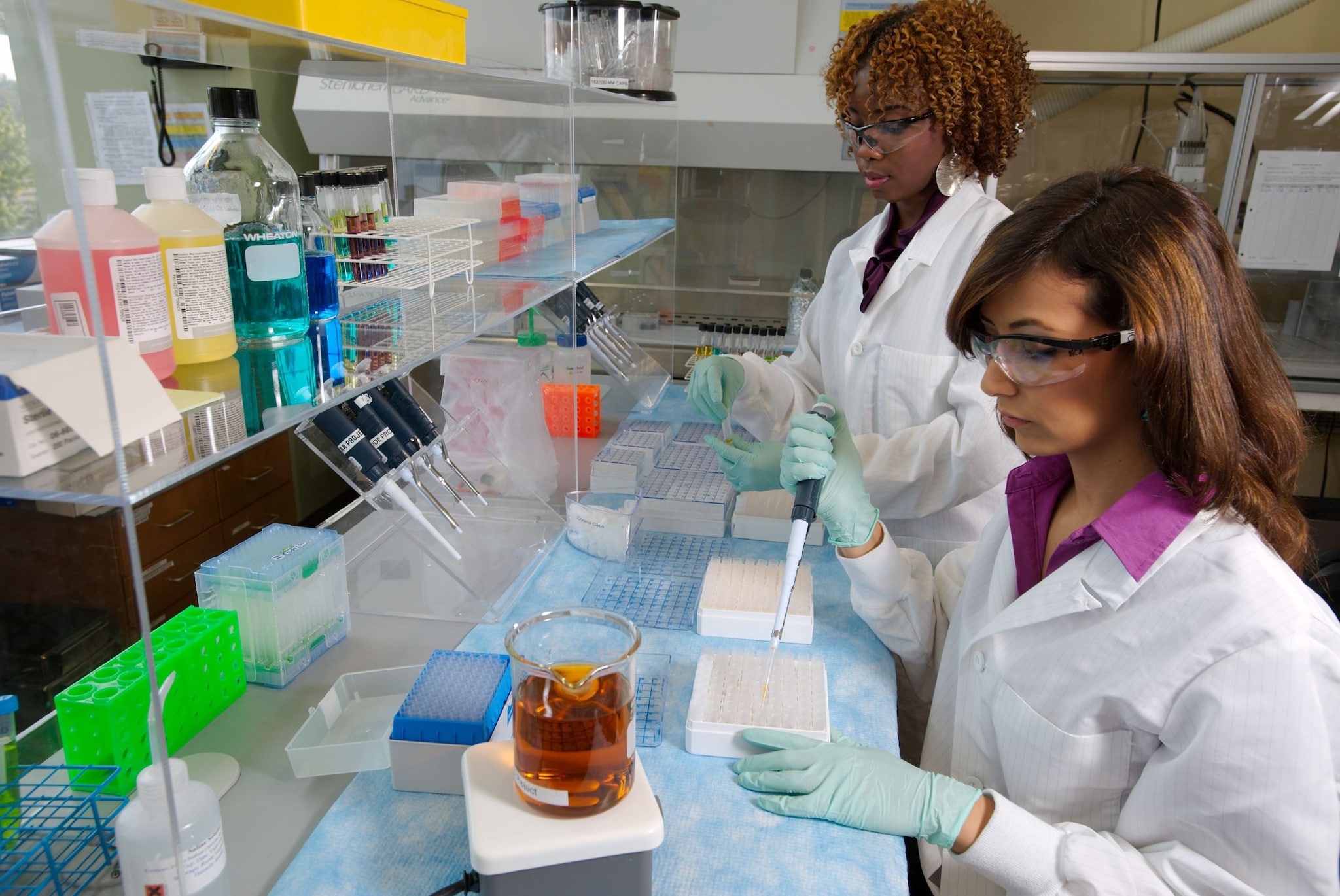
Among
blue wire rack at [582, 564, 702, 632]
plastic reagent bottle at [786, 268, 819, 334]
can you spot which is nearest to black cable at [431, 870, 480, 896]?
blue wire rack at [582, 564, 702, 632]

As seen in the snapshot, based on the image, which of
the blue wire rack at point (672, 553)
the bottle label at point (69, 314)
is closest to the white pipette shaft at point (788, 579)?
the blue wire rack at point (672, 553)

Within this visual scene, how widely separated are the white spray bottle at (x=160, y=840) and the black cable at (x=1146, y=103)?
12.5 feet

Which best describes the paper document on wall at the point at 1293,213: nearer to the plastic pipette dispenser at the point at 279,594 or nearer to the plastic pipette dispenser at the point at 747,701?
the plastic pipette dispenser at the point at 747,701

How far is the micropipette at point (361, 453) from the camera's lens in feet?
4.28

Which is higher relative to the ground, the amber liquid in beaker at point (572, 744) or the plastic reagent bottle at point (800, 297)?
the plastic reagent bottle at point (800, 297)

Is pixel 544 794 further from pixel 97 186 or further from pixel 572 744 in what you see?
pixel 97 186

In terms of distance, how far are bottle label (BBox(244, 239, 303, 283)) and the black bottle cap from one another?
27cm

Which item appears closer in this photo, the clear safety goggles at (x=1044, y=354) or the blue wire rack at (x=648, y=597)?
the clear safety goggles at (x=1044, y=354)

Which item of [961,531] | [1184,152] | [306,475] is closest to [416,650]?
[961,531]

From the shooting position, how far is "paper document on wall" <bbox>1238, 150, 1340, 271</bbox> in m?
3.13

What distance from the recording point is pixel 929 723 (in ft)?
4.70

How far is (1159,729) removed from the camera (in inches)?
40.3

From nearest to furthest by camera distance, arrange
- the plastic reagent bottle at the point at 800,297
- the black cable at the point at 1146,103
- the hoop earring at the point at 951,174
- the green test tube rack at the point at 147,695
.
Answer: the green test tube rack at the point at 147,695 < the hoop earring at the point at 951,174 < the plastic reagent bottle at the point at 800,297 < the black cable at the point at 1146,103

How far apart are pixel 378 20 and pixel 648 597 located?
1005mm
